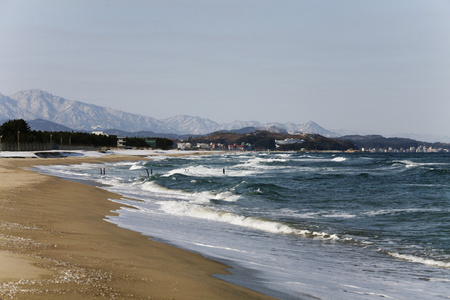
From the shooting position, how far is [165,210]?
21094mm

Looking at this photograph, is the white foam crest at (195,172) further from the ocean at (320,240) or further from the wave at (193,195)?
the ocean at (320,240)

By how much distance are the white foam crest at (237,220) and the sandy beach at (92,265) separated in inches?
240

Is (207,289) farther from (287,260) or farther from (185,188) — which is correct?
(185,188)

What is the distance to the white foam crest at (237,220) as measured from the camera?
15719 millimetres

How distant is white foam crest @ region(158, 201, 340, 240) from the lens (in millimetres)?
15719

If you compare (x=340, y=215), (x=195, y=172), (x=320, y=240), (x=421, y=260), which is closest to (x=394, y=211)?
(x=340, y=215)

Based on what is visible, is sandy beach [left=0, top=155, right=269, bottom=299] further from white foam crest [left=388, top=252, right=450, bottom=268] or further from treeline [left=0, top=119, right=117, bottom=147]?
Result: treeline [left=0, top=119, right=117, bottom=147]

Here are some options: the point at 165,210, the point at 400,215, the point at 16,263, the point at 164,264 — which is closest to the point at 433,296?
the point at 164,264

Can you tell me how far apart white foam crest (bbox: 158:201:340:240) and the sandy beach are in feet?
20.0

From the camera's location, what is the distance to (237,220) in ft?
60.8

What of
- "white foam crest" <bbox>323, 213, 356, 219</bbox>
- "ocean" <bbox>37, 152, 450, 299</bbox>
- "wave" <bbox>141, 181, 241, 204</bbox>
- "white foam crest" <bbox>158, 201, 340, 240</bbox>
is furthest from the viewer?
"wave" <bbox>141, 181, 241, 204</bbox>

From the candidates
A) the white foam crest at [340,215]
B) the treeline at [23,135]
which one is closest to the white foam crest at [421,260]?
the white foam crest at [340,215]

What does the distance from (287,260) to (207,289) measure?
483cm

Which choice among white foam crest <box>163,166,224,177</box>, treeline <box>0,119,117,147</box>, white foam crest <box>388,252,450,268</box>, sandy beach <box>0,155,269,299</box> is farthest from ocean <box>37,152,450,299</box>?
treeline <box>0,119,117,147</box>
